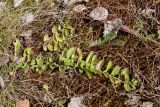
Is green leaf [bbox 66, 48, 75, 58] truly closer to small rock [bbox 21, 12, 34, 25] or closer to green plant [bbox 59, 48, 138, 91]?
green plant [bbox 59, 48, 138, 91]

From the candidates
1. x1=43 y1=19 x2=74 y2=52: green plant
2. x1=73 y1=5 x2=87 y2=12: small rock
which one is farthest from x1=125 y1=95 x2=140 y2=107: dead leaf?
x1=73 y1=5 x2=87 y2=12: small rock

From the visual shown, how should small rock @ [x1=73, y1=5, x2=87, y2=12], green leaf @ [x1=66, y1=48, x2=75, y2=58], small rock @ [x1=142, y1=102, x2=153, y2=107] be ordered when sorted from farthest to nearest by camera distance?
small rock @ [x1=73, y1=5, x2=87, y2=12]
green leaf @ [x1=66, y1=48, x2=75, y2=58]
small rock @ [x1=142, y1=102, x2=153, y2=107]

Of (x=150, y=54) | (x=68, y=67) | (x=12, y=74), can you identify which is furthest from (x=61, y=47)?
(x=150, y=54)

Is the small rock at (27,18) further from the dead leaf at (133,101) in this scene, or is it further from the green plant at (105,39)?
the dead leaf at (133,101)

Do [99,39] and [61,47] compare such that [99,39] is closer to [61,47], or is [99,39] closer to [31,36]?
[61,47]

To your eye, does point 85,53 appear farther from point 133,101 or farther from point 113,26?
point 133,101
